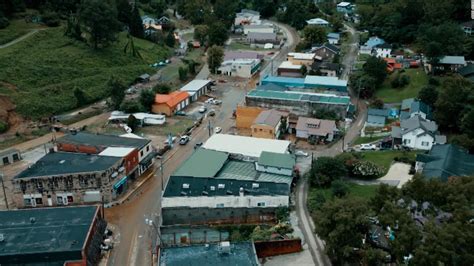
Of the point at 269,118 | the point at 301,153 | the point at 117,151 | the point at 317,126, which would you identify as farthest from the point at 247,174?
the point at 317,126

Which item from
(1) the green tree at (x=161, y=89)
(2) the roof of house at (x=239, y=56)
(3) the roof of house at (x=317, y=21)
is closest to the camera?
(1) the green tree at (x=161, y=89)

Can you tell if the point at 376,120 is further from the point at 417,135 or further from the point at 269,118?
the point at 269,118

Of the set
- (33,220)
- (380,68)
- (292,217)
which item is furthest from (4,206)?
(380,68)

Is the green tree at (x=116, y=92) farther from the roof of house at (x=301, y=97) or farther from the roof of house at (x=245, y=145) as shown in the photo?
the roof of house at (x=245, y=145)

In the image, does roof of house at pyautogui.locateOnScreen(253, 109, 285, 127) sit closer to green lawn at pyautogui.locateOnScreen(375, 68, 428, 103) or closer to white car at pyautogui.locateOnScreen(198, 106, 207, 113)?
white car at pyautogui.locateOnScreen(198, 106, 207, 113)

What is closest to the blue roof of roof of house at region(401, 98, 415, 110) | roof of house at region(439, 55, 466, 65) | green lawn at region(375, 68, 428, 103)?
green lawn at region(375, 68, 428, 103)

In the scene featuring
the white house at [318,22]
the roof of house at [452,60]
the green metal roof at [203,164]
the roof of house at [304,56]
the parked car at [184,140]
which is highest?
the white house at [318,22]

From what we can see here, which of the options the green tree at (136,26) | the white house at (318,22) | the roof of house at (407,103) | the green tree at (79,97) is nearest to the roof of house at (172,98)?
the green tree at (79,97)
